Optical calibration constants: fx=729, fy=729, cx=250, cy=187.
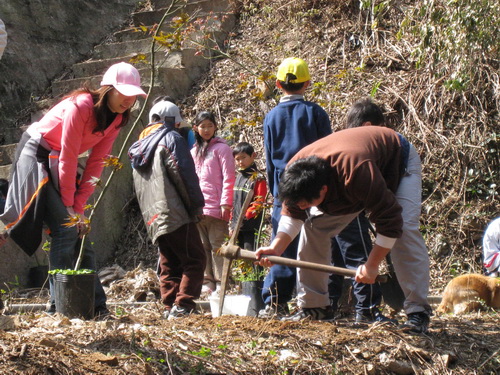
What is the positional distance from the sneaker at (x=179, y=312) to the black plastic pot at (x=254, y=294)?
0.71 meters

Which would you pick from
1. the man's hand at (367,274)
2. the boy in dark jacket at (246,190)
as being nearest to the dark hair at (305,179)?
the man's hand at (367,274)

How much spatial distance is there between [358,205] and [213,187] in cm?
345

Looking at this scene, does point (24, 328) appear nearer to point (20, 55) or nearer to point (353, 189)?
point (353, 189)

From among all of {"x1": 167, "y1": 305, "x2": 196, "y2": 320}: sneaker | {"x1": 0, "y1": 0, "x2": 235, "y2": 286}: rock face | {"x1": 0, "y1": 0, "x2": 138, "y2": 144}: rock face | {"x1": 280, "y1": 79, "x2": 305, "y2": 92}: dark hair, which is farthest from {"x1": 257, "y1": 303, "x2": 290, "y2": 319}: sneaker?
{"x1": 0, "y1": 0, "x2": 138, "y2": 144}: rock face

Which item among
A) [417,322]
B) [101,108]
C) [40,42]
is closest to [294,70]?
[101,108]

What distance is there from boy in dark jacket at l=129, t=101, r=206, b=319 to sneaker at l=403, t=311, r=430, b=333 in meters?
1.64

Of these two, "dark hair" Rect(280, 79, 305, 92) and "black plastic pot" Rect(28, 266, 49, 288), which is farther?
"black plastic pot" Rect(28, 266, 49, 288)

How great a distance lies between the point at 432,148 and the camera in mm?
8766

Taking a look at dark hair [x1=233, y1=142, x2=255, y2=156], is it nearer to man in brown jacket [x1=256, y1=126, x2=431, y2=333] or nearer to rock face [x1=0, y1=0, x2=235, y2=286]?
rock face [x1=0, y1=0, x2=235, y2=286]

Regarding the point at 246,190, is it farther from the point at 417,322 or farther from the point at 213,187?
the point at 417,322

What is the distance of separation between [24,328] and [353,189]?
2.16 metres

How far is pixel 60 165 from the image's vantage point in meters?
5.01

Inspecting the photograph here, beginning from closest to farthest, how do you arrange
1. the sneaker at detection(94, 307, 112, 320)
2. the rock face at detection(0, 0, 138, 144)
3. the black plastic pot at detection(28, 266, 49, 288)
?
the sneaker at detection(94, 307, 112, 320) → the black plastic pot at detection(28, 266, 49, 288) → the rock face at detection(0, 0, 138, 144)

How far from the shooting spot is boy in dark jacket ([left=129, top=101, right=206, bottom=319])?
554 centimetres
